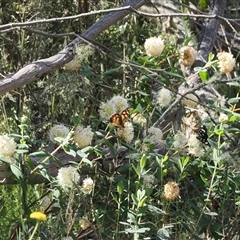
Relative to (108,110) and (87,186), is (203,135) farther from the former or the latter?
(87,186)

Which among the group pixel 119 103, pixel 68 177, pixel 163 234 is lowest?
pixel 163 234

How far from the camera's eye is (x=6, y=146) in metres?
2.09

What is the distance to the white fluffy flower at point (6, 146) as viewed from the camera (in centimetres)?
209

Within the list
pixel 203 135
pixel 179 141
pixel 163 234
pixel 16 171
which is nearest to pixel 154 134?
pixel 179 141

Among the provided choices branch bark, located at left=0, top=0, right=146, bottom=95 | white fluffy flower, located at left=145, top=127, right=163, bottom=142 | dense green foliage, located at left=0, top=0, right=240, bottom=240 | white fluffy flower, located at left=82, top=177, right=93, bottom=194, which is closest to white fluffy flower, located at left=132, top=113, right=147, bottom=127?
dense green foliage, located at left=0, top=0, right=240, bottom=240

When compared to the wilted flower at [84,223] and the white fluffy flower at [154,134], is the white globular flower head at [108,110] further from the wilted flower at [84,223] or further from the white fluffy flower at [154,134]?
the wilted flower at [84,223]

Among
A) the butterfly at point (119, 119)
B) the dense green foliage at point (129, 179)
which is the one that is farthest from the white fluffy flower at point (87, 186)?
the butterfly at point (119, 119)

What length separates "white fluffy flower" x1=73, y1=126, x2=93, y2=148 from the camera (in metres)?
2.19

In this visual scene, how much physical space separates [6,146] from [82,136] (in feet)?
0.87

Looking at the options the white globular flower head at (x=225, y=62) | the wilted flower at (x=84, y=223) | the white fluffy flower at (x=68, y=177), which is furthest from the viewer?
the white globular flower head at (x=225, y=62)

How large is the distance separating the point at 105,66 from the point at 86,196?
4.61ft

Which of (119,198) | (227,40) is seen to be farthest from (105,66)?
(119,198)

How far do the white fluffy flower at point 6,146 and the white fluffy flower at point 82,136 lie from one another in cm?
22

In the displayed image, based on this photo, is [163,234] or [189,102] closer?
[163,234]
